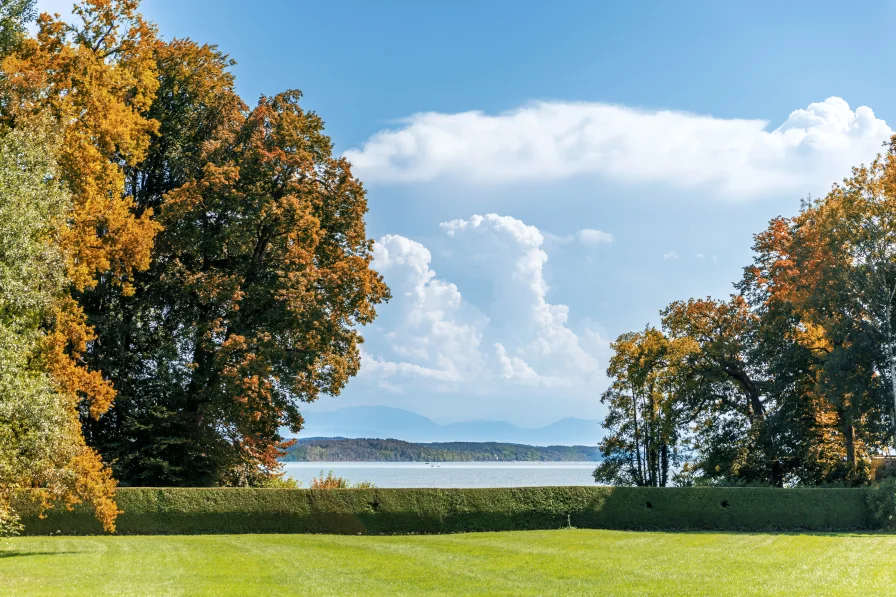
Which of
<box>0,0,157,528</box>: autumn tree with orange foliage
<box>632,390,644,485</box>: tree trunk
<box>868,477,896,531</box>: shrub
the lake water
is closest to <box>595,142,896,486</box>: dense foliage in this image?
<box>632,390,644,485</box>: tree trunk

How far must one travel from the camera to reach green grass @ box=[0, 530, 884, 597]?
583 inches

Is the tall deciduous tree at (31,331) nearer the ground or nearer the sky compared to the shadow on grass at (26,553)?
nearer the sky

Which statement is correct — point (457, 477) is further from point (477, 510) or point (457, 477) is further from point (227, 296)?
point (227, 296)

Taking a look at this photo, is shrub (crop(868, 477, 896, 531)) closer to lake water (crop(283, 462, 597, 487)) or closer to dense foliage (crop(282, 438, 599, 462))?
lake water (crop(283, 462, 597, 487))

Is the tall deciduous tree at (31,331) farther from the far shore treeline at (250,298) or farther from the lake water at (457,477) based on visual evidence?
the lake water at (457,477)

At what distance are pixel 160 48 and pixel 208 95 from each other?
2.78 metres

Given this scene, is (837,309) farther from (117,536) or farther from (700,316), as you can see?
(117,536)

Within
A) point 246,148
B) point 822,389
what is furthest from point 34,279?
point 822,389

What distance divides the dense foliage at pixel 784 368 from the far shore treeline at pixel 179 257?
15096 mm

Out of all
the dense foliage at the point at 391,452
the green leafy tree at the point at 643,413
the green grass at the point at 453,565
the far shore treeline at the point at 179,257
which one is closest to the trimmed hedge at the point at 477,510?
the green grass at the point at 453,565

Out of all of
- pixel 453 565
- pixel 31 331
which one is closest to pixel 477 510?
pixel 453 565

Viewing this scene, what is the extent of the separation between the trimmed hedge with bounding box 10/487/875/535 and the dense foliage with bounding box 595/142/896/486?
5.43m

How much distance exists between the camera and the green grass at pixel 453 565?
14.8 meters

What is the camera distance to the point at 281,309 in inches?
1180
